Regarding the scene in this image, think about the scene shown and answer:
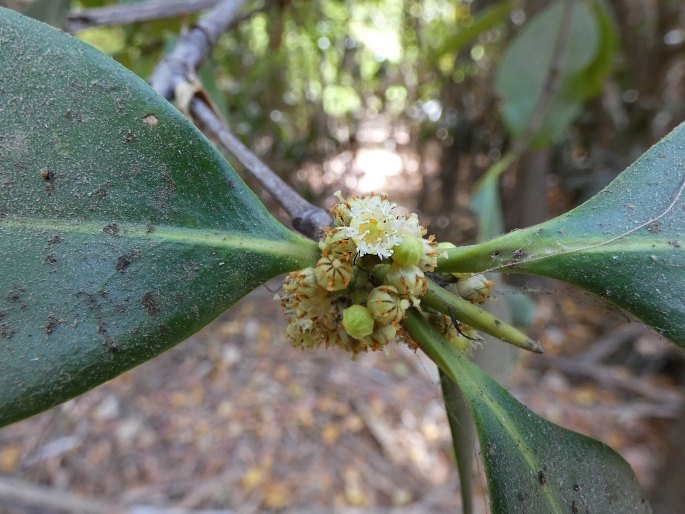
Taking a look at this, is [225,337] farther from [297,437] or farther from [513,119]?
[513,119]

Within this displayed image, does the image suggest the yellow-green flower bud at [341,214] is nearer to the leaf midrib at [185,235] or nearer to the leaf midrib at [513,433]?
the leaf midrib at [185,235]

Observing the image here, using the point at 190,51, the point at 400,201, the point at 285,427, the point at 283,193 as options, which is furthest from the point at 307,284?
the point at 400,201

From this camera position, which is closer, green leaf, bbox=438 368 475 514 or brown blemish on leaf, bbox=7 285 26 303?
brown blemish on leaf, bbox=7 285 26 303

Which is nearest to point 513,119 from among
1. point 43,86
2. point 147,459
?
point 43,86

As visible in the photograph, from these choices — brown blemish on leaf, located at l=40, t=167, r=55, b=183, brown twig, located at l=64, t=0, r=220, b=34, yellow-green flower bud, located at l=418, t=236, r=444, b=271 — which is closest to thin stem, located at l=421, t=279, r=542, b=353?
yellow-green flower bud, located at l=418, t=236, r=444, b=271

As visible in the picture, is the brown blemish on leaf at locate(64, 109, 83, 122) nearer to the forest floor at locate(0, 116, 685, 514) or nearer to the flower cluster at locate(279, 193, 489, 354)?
the flower cluster at locate(279, 193, 489, 354)
